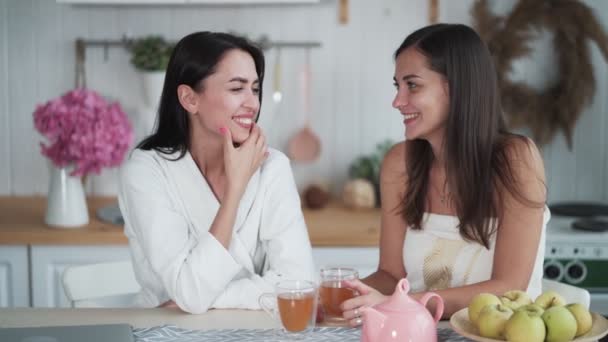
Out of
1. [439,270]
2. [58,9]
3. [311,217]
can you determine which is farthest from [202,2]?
[439,270]

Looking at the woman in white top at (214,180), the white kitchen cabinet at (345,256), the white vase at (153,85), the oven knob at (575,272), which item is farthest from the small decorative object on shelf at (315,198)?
the woman in white top at (214,180)

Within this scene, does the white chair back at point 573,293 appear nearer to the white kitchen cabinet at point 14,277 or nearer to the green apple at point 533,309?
the green apple at point 533,309

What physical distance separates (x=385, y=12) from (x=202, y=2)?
758 millimetres

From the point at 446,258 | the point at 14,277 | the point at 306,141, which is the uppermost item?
the point at 306,141

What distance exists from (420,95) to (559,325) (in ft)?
2.37

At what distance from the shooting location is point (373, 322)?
Answer: 1.32 meters

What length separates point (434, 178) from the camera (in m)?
2.05

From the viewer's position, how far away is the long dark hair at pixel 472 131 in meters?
1.86

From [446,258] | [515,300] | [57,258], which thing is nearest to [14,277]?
[57,258]

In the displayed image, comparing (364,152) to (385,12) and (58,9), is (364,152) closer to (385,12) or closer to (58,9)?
(385,12)

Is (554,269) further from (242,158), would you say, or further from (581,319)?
(581,319)

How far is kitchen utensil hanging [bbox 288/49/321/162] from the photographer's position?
3240mm

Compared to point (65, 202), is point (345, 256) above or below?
below

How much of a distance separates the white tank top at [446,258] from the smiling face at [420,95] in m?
0.24
